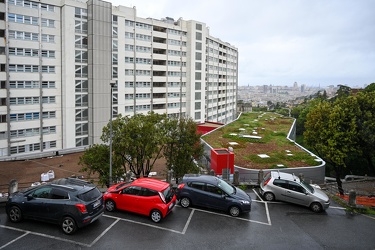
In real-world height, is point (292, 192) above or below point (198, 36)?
below

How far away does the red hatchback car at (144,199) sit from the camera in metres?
12.4

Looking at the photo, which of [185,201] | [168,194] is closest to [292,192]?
[185,201]

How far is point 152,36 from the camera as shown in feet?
182

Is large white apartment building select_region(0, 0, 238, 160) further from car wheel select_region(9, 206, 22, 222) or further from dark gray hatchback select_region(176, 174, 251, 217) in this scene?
dark gray hatchback select_region(176, 174, 251, 217)

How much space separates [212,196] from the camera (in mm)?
13820

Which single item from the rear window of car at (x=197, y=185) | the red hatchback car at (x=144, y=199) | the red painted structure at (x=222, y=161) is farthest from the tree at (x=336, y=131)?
the red hatchback car at (x=144, y=199)

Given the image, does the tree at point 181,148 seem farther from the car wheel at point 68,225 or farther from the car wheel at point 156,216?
the car wheel at point 68,225

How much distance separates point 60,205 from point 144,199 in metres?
3.32

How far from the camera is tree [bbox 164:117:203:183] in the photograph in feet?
78.0

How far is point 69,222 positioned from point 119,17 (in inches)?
1742

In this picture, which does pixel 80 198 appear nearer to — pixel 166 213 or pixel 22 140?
pixel 166 213

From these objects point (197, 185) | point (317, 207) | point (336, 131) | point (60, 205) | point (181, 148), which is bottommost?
point (317, 207)

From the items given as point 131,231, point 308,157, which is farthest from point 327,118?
point 131,231

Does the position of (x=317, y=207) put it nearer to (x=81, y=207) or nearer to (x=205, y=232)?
(x=205, y=232)
